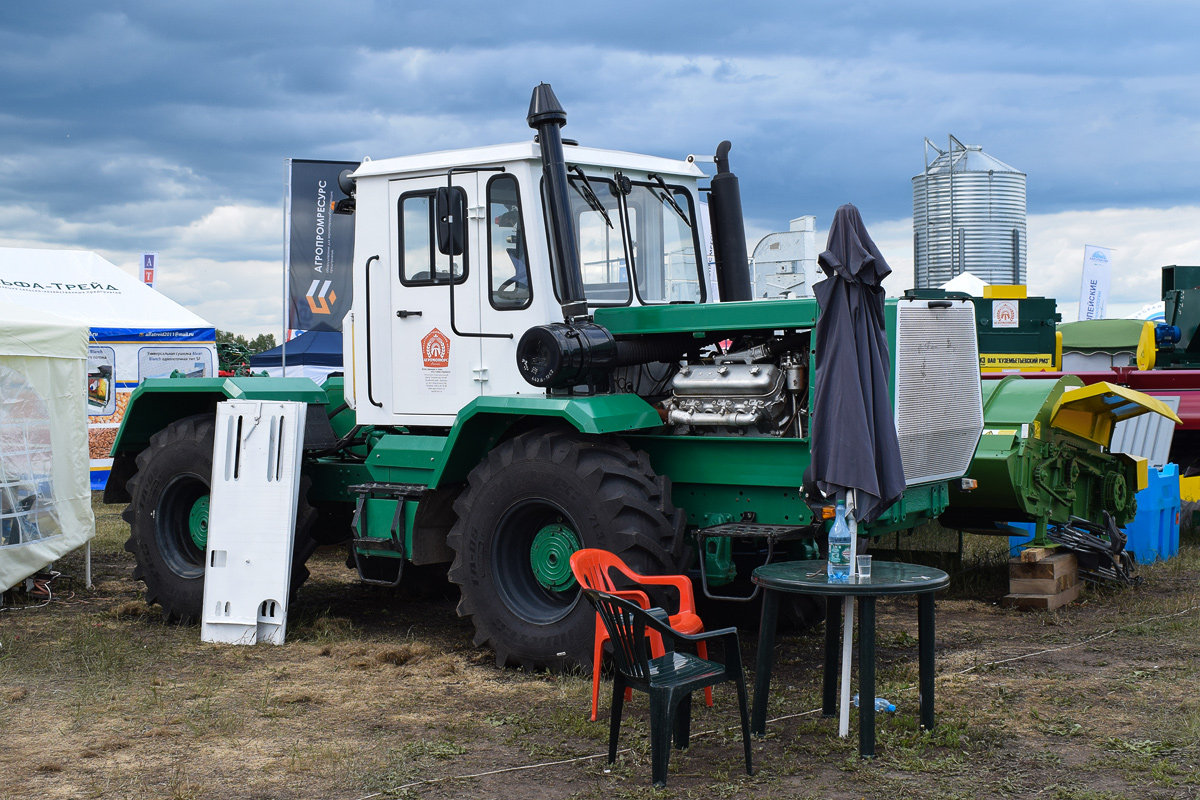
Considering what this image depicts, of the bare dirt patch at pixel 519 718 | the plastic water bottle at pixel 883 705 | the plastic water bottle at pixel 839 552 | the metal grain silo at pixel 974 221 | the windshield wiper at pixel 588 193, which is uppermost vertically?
the metal grain silo at pixel 974 221

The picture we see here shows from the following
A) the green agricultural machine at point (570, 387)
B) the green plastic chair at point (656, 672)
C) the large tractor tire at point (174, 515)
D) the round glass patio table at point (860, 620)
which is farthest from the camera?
the large tractor tire at point (174, 515)

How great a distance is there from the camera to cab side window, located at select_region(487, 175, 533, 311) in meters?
6.48

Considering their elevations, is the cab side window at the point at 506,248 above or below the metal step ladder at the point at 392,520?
above

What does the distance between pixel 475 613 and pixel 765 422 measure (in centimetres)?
190

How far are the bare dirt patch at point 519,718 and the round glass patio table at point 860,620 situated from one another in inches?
6.2

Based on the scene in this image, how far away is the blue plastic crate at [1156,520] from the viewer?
31.9 feet

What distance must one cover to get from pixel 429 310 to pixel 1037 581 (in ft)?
14.6

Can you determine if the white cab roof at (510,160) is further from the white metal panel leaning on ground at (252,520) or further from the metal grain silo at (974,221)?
the metal grain silo at (974,221)

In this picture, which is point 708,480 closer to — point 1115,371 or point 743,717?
point 743,717

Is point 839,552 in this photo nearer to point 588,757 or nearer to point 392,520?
point 588,757

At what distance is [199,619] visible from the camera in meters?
7.85

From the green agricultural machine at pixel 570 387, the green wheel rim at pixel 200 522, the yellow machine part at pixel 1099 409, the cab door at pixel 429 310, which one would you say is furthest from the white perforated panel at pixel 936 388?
the green wheel rim at pixel 200 522

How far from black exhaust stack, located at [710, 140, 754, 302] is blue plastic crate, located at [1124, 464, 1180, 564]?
14.4 ft

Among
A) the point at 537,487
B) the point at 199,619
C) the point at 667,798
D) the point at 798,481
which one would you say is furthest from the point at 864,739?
the point at 199,619
